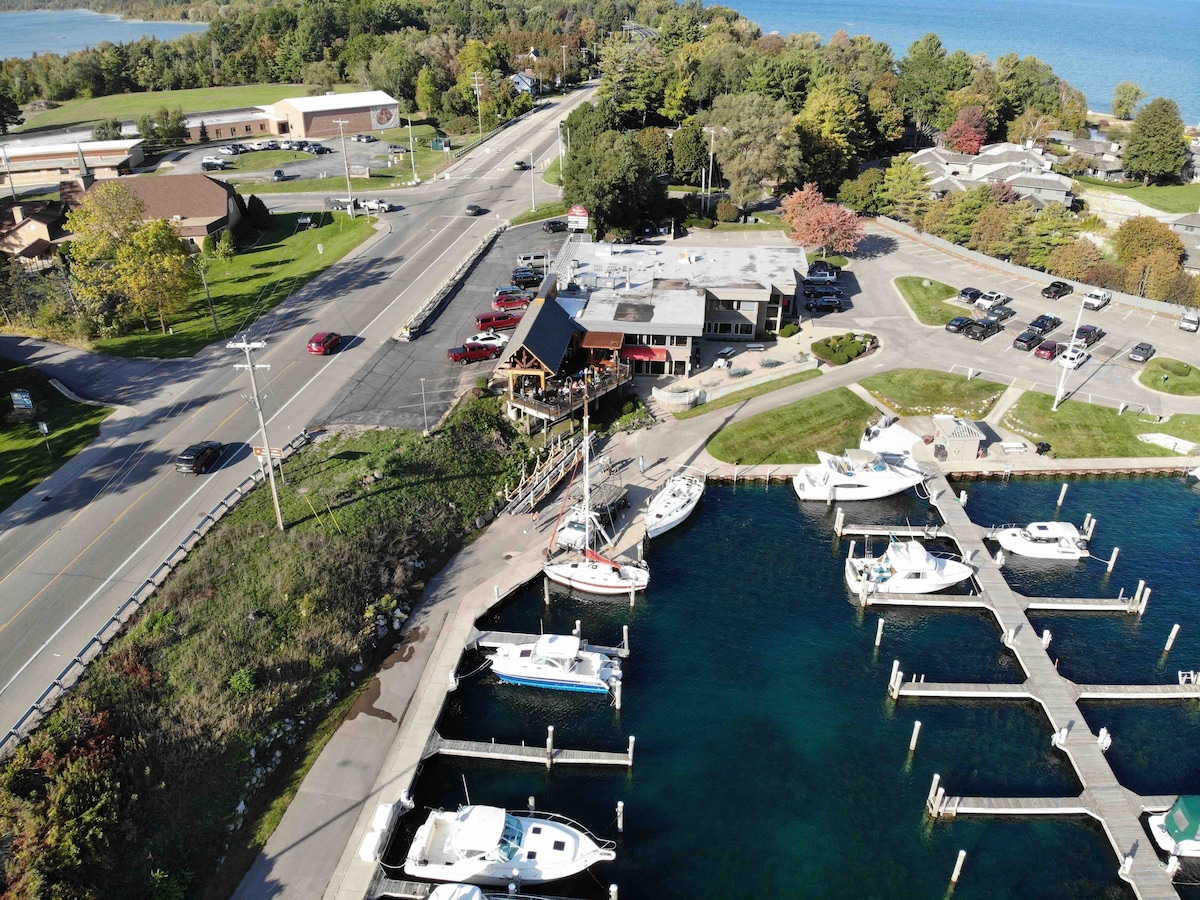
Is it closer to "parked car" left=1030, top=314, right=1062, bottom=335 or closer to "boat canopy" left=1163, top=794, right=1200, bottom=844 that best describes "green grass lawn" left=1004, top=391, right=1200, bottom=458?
"parked car" left=1030, top=314, right=1062, bottom=335

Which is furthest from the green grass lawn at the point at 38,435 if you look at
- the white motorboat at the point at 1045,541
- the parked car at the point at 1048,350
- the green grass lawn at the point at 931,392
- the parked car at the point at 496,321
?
the parked car at the point at 1048,350

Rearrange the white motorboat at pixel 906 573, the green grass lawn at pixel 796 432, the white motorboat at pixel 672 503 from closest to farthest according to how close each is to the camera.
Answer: the white motorboat at pixel 906 573 < the white motorboat at pixel 672 503 < the green grass lawn at pixel 796 432

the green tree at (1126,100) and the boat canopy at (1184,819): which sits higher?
the green tree at (1126,100)

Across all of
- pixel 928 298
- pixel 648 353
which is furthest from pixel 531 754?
pixel 928 298

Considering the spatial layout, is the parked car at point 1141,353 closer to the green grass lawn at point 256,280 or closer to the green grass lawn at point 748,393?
the green grass lawn at point 748,393

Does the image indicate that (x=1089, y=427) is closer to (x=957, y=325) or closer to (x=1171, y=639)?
(x=957, y=325)

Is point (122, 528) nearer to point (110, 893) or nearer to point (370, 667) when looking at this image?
point (370, 667)

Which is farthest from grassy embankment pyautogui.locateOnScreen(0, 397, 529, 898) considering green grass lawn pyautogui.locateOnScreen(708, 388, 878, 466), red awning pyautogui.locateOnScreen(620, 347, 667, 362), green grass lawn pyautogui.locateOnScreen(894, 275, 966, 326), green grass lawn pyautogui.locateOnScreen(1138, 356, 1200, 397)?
green grass lawn pyautogui.locateOnScreen(1138, 356, 1200, 397)
